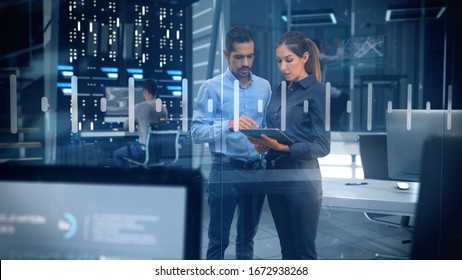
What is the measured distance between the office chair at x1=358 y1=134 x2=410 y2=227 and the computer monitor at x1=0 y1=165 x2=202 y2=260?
1664 millimetres

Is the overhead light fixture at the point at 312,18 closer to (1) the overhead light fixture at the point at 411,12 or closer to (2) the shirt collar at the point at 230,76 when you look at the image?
(1) the overhead light fixture at the point at 411,12

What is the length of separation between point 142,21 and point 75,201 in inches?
58.4

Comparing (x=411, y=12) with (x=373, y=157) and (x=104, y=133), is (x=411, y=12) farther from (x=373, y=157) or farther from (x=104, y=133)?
(x=104, y=133)

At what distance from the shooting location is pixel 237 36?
1.95m

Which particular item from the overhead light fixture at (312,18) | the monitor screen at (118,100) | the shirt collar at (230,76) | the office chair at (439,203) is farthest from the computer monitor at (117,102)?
the office chair at (439,203)

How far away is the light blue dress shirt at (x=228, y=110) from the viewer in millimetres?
1759

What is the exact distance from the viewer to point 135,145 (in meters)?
1.97

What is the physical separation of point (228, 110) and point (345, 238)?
41.0 inches

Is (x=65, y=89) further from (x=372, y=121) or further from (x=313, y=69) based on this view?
(x=372, y=121)

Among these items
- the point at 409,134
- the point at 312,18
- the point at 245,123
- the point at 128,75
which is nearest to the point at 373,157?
the point at 409,134

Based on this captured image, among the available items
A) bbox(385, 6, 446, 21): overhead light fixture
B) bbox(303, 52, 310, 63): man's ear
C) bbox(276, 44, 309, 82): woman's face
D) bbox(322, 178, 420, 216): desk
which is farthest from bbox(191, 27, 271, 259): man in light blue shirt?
bbox(385, 6, 446, 21): overhead light fixture

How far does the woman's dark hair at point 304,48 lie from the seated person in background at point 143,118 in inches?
26.5
